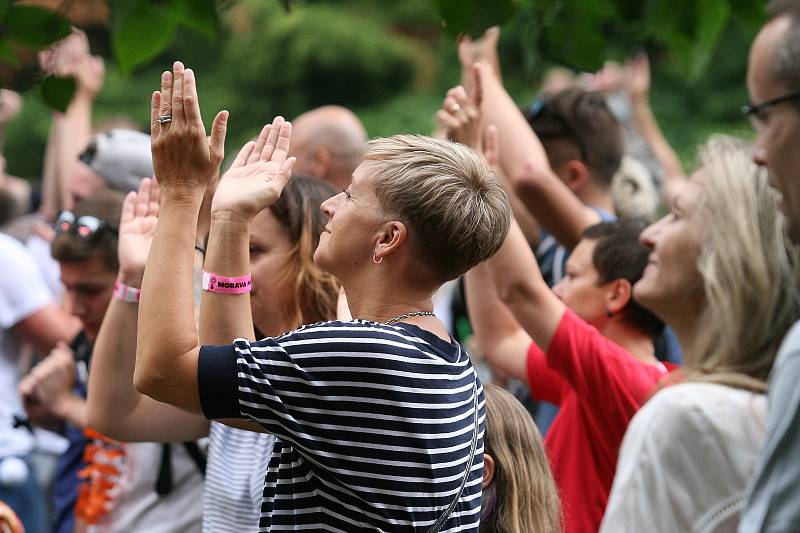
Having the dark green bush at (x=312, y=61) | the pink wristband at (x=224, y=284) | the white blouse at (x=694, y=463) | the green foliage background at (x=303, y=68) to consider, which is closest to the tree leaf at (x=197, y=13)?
the pink wristband at (x=224, y=284)

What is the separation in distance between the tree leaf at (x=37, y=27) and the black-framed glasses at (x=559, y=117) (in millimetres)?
2229

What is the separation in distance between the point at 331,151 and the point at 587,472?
207 cm

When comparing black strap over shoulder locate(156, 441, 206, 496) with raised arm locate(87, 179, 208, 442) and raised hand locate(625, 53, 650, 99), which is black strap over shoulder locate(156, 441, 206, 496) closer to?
raised arm locate(87, 179, 208, 442)

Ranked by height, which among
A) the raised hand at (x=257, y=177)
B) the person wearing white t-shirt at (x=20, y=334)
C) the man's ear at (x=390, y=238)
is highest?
the raised hand at (x=257, y=177)

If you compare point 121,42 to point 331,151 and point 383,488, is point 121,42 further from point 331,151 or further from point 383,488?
point 331,151

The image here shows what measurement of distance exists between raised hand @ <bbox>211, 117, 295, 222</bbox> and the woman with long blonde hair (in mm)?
839

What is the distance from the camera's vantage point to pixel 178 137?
7.41ft

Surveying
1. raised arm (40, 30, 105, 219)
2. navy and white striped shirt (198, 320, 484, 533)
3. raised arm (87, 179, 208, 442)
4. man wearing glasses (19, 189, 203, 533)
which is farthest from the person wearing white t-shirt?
navy and white striped shirt (198, 320, 484, 533)

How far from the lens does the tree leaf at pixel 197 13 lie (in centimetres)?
278

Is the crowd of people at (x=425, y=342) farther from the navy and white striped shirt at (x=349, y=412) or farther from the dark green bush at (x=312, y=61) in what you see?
the dark green bush at (x=312, y=61)

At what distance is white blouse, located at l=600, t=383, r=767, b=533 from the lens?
1.76 m

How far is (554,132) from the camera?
14.8 ft

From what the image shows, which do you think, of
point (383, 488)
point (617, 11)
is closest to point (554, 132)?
point (617, 11)

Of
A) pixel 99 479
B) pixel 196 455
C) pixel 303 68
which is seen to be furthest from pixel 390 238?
pixel 303 68
